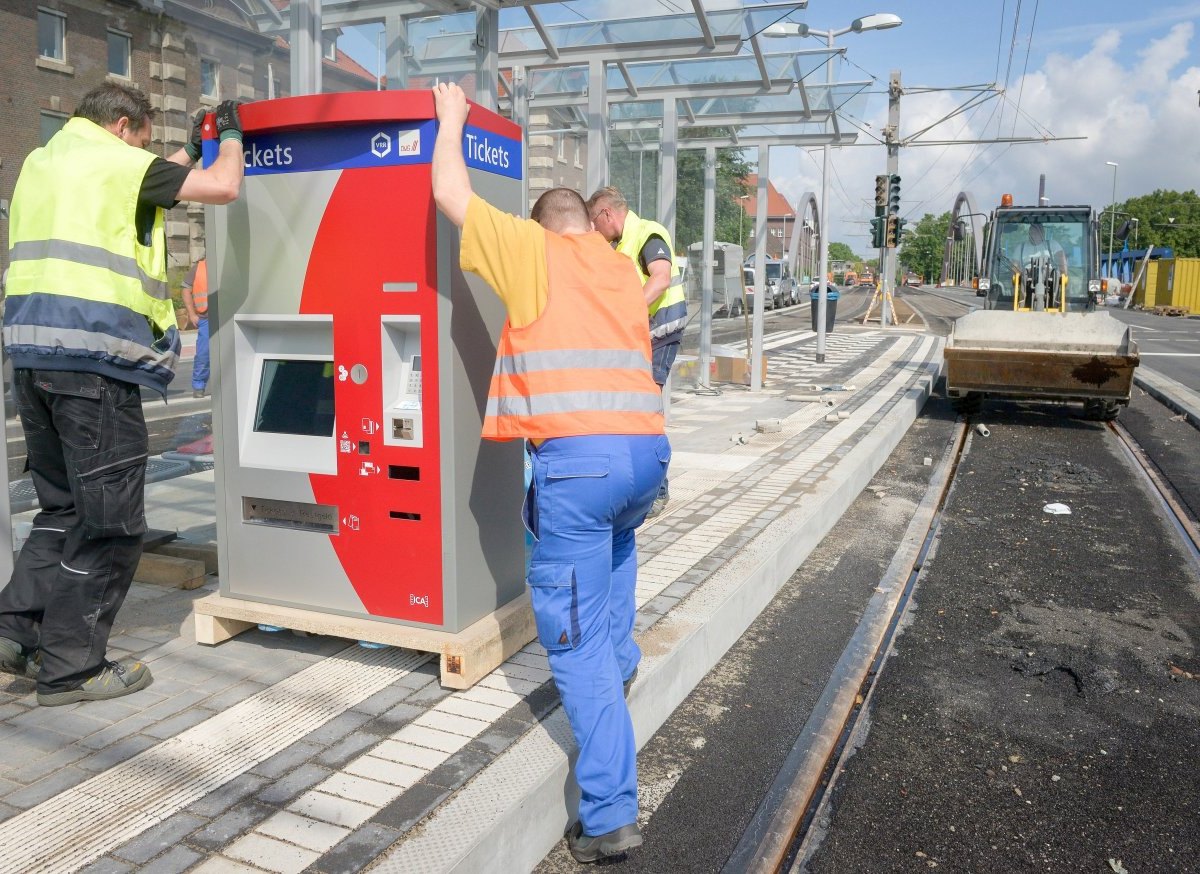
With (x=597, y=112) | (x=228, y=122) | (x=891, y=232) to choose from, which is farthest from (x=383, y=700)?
(x=891, y=232)

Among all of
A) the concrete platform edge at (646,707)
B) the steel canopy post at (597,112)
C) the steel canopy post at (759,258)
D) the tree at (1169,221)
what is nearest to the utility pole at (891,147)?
the steel canopy post at (759,258)

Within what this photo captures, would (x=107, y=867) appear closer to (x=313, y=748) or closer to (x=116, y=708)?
(x=313, y=748)

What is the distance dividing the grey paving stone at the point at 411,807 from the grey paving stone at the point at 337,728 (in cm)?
49

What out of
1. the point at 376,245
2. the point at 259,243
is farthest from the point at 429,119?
the point at 259,243

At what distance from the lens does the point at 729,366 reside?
50.8 ft

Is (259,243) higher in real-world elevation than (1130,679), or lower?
higher

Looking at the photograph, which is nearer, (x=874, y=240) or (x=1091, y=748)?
(x=1091, y=748)

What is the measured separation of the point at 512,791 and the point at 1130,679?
3.27 metres

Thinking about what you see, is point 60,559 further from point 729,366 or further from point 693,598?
point 729,366

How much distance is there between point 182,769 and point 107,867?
1.85 ft

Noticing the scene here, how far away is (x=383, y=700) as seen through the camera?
378 centimetres

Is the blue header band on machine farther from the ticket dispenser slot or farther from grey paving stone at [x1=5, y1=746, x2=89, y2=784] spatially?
grey paving stone at [x1=5, y1=746, x2=89, y2=784]

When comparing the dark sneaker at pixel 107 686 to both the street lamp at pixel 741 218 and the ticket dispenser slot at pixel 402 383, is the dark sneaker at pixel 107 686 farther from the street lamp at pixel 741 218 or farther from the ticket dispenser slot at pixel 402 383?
the street lamp at pixel 741 218

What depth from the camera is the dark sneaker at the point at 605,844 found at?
3.04 m
